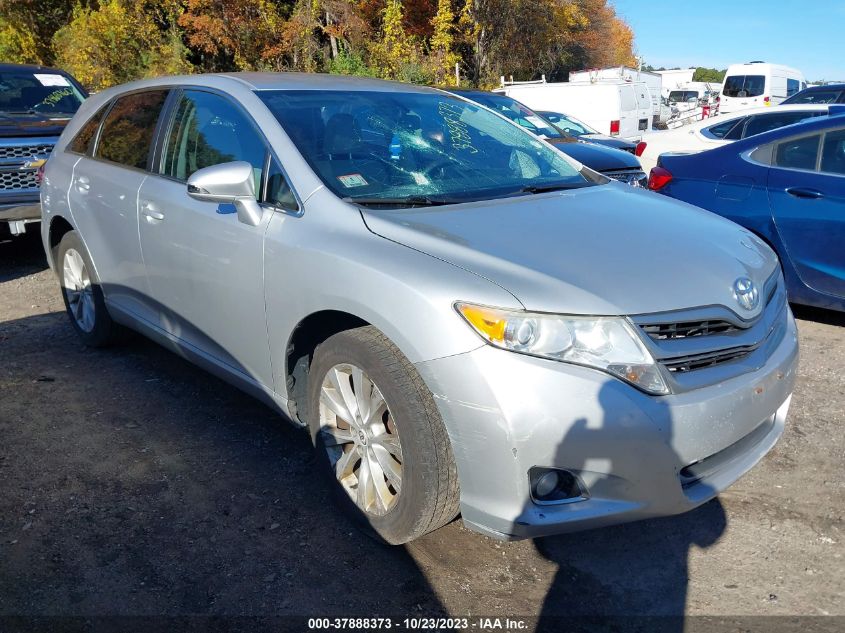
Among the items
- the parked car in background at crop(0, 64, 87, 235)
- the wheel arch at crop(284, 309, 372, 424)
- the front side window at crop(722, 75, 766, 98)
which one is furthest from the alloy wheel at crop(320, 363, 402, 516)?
the front side window at crop(722, 75, 766, 98)

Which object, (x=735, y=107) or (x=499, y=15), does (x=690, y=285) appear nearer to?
(x=735, y=107)

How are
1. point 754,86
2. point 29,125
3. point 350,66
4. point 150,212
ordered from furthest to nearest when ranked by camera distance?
1. point 754,86
2. point 350,66
3. point 29,125
4. point 150,212

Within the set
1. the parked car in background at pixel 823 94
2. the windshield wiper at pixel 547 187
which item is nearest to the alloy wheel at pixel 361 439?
the windshield wiper at pixel 547 187

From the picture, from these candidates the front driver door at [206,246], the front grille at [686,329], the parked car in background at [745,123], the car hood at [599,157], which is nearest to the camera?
the front grille at [686,329]

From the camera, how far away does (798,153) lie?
208 inches

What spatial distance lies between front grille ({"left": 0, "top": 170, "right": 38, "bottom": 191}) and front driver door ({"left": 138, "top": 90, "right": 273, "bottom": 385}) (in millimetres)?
3951

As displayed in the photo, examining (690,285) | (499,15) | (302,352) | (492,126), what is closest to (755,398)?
(690,285)

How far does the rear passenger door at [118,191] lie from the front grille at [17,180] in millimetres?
A: 2751

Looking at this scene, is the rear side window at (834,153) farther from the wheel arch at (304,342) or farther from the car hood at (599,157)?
the wheel arch at (304,342)

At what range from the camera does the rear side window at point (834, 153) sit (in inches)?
199

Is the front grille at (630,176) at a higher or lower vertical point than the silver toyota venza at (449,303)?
lower

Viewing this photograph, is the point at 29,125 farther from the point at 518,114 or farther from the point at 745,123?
the point at 745,123

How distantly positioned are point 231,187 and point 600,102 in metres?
15.8

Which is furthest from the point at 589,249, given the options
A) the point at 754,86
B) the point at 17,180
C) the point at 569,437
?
the point at 754,86
